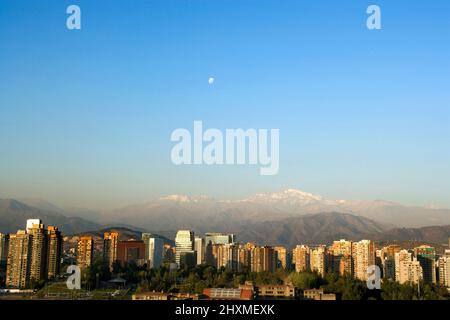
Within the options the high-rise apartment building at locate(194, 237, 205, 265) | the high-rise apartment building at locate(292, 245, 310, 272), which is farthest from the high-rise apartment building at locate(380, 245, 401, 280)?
the high-rise apartment building at locate(194, 237, 205, 265)

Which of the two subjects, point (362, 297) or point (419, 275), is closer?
point (362, 297)

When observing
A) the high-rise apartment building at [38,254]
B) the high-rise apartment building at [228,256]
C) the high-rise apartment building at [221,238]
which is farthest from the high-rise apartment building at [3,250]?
the high-rise apartment building at [221,238]

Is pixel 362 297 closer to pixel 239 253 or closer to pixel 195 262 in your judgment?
pixel 239 253

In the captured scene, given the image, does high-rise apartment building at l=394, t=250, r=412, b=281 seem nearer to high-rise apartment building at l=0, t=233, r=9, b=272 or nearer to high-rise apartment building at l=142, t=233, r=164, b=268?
high-rise apartment building at l=142, t=233, r=164, b=268

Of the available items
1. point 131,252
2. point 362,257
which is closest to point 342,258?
point 362,257

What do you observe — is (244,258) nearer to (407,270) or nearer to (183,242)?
(183,242)
